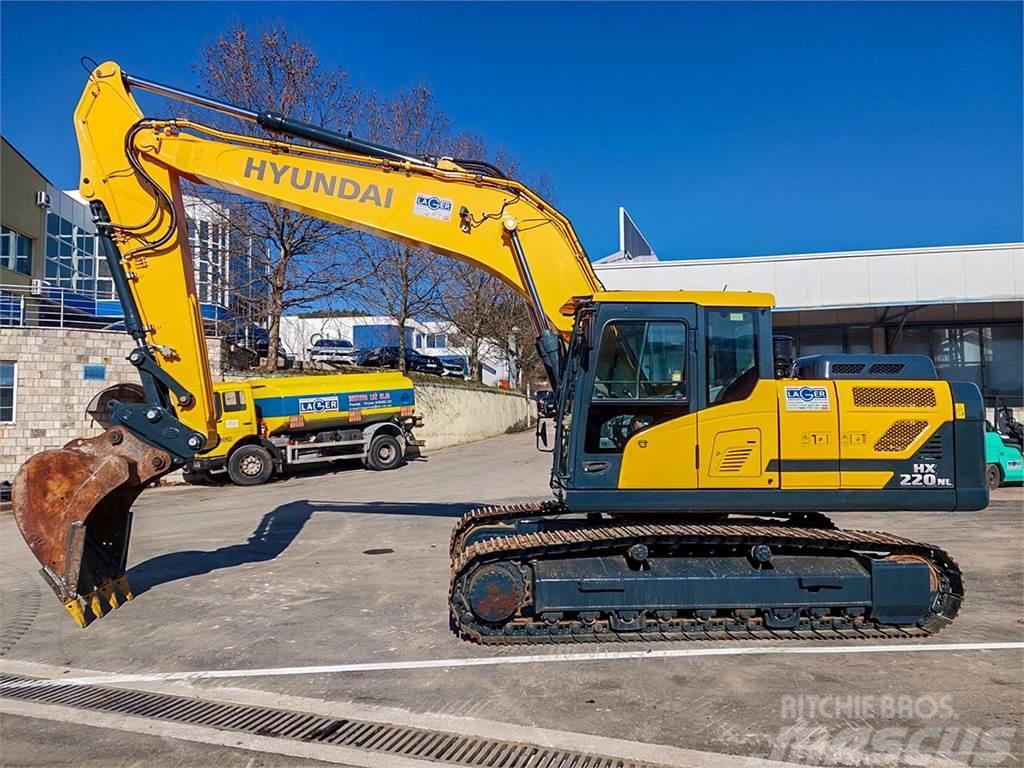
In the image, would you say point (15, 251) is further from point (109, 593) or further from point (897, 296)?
→ point (897, 296)

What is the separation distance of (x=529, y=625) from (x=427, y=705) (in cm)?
140

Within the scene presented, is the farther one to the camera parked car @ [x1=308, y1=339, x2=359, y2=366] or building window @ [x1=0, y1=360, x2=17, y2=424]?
parked car @ [x1=308, y1=339, x2=359, y2=366]

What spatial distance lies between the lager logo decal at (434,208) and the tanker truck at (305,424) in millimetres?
12545

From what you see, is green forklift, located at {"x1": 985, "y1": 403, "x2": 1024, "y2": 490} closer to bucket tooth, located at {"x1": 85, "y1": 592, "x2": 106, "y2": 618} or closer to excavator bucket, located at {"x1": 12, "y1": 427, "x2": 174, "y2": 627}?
excavator bucket, located at {"x1": 12, "y1": 427, "x2": 174, "y2": 627}

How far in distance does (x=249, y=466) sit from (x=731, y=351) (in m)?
15.3

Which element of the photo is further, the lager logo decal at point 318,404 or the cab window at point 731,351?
the lager logo decal at point 318,404

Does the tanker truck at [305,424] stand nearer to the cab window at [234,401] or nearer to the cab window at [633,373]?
the cab window at [234,401]

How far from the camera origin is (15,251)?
26906 mm

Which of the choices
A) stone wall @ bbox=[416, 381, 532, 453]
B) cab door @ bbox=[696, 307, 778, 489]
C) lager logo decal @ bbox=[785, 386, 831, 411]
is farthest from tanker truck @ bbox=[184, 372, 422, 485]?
lager logo decal @ bbox=[785, 386, 831, 411]

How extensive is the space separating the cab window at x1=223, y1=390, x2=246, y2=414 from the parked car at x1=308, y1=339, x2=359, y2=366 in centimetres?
1339

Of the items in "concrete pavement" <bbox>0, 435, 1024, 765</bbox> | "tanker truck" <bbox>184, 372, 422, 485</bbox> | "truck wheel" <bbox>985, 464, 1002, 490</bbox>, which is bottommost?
"concrete pavement" <bbox>0, 435, 1024, 765</bbox>

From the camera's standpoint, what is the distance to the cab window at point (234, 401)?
19297 mm

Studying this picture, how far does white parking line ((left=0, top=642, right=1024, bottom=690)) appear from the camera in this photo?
18.6 ft

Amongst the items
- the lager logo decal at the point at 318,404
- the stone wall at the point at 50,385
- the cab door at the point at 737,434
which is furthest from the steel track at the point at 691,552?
the stone wall at the point at 50,385
